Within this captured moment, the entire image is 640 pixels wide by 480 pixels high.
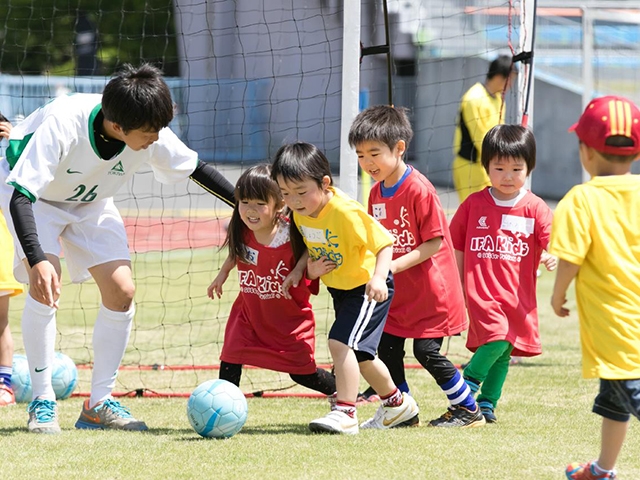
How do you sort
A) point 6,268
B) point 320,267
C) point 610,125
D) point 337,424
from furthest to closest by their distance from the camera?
1. point 6,268
2. point 320,267
3. point 337,424
4. point 610,125

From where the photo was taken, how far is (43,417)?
183 inches

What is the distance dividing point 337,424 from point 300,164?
3.92 feet

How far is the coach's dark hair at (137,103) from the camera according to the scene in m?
4.29

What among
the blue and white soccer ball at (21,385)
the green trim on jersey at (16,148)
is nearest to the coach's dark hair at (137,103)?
the green trim on jersey at (16,148)

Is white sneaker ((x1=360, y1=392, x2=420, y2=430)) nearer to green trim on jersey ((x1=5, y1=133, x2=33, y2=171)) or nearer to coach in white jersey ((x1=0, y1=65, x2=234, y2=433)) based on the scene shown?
coach in white jersey ((x1=0, y1=65, x2=234, y2=433))

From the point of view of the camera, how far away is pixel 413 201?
16.0 ft

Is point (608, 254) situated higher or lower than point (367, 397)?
higher

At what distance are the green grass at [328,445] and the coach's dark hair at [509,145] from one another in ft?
4.33

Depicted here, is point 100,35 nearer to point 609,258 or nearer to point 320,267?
point 320,267

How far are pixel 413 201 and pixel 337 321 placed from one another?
2.33ft

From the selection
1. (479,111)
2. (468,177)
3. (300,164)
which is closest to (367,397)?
(300,164)

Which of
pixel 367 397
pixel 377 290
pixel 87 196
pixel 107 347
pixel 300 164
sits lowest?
pixel 367 397

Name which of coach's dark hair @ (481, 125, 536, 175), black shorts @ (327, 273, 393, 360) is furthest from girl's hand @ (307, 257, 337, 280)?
coach's dark hair @ (481, 125, 536, 175)

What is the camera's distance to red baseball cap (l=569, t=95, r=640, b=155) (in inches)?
136
